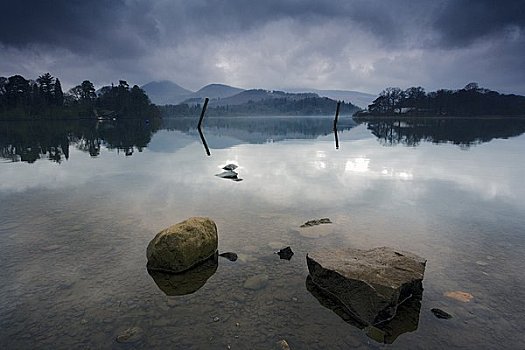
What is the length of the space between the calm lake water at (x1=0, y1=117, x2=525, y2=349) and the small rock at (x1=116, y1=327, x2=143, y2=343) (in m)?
0.07

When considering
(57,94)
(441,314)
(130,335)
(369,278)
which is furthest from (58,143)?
(57,94)

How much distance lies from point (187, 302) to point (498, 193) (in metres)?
22.7

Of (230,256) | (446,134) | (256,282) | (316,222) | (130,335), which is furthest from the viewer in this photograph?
(446,134)

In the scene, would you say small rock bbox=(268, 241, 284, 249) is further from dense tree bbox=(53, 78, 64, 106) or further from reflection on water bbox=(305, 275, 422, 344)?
dense tree bbox=(53, 78, 64, 106)

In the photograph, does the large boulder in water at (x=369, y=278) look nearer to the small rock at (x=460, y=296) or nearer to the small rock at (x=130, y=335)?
the small rock at (x=460, y=296)

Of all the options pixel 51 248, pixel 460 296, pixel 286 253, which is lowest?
pixel 460 296

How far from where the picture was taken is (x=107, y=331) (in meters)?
7.84

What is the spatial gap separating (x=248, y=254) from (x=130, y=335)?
528 cm

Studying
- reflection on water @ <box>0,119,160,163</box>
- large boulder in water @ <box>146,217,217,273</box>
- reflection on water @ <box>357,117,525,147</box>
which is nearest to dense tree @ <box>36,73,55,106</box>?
reflection on water @ <box>0,119,160,163</box>

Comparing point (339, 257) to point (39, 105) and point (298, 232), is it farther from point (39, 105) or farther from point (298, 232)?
point (39, 105)

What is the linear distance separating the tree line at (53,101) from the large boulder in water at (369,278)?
199 metres

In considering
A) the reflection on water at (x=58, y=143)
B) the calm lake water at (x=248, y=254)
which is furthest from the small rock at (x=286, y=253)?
the reflection on water at (x=58, y=143)

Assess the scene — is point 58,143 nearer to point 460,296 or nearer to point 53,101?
point 460,296

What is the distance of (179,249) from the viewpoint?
10820mm
